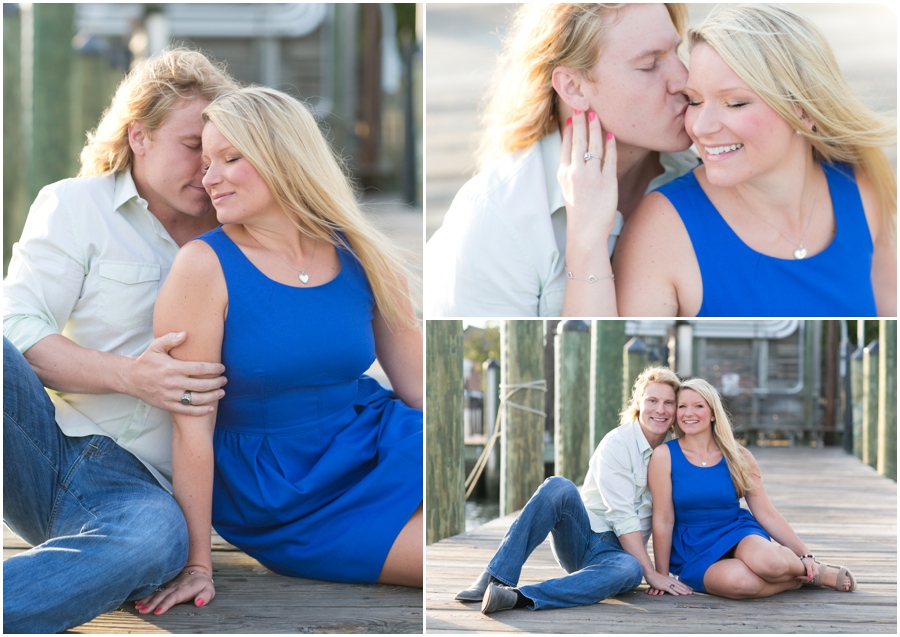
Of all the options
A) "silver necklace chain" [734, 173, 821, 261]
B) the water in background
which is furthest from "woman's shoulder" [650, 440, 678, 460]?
the water in background

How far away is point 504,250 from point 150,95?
0.99 meters

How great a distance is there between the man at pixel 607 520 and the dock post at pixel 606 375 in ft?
0.63

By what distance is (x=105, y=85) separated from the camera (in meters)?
6.91

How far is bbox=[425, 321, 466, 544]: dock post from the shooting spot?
2.29 m

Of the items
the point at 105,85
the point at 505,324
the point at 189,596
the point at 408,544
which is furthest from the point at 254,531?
the point at 105,85

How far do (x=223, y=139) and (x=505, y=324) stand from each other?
0.81m

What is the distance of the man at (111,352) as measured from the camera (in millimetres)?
1990

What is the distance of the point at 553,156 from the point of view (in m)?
2.18

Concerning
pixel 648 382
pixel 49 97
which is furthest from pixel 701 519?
pixel 49 97

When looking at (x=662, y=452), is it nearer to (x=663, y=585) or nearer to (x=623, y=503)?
(x=623, y=503)

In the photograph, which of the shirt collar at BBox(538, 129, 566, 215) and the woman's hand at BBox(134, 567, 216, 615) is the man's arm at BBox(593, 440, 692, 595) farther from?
the woman's hand at BBox(134, 567, 216, 615)

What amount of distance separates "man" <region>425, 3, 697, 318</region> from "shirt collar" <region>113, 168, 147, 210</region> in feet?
2.49

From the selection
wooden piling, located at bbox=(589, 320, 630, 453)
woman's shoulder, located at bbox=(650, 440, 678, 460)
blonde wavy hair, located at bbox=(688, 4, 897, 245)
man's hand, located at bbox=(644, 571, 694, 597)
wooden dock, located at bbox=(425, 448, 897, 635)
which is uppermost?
blonde wavy hair, located at bbox=(688, 4, 897, 245)

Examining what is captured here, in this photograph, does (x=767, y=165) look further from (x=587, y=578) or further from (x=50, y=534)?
(x=50, y=534)
